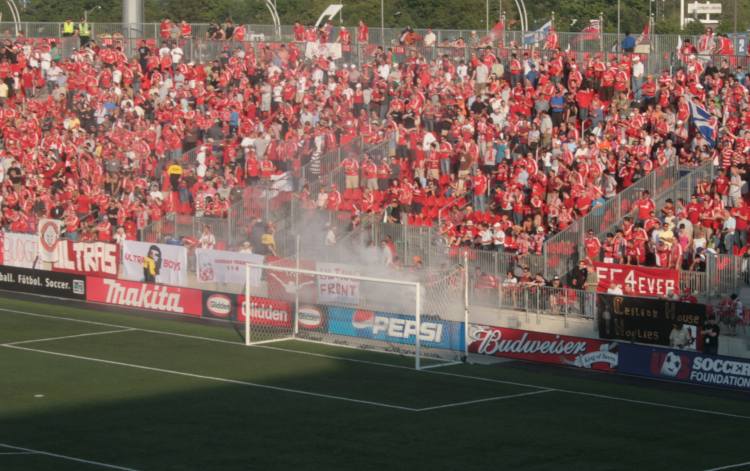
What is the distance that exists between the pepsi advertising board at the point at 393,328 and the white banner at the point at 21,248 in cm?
1206

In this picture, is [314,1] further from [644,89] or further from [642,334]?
[642,334]

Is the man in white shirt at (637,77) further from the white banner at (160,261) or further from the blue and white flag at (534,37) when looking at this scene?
the white banner at (160,261)

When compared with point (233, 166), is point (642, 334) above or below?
below

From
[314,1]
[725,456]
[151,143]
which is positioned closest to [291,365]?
[725,456]

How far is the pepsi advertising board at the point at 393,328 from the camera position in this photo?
31411 mm

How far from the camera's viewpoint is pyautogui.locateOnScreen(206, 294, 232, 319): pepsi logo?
36281mm

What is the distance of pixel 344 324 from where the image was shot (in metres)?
33.4

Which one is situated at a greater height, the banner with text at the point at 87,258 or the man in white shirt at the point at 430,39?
the man in white shirt at the point at 430,39

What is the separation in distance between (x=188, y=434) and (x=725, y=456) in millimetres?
8814

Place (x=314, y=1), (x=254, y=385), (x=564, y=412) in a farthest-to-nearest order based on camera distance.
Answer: (x=314, y=1)
(x=254, y=385)
(x=564, y=412)

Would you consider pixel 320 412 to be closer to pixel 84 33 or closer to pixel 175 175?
pixel 175 175

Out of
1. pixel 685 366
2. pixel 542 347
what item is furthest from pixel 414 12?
pixel 685 366

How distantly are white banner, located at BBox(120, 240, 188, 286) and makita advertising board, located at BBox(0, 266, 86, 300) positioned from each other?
4.34 ft

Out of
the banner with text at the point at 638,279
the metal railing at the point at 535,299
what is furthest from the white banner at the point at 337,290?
the banner with text at the point at 638,279
